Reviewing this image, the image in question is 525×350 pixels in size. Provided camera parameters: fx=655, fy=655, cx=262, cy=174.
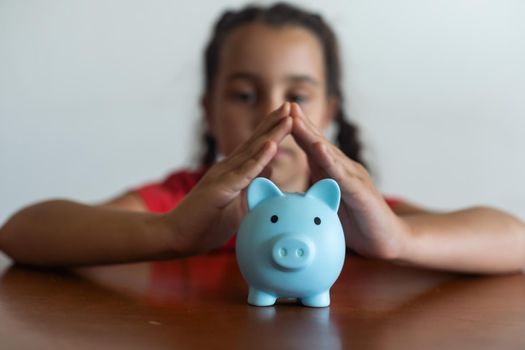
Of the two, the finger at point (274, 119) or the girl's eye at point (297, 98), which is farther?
the girl's eye at point (297, 98)

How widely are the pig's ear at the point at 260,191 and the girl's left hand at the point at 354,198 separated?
0.26ft

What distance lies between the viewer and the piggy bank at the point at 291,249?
0.53m

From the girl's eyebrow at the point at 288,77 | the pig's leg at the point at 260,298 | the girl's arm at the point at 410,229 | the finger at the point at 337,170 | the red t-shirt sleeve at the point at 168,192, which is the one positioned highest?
the girl's eyebrow at the point at 288,77

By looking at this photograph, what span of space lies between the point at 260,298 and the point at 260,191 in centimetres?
9

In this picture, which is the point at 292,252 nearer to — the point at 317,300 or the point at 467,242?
the point at 317,300

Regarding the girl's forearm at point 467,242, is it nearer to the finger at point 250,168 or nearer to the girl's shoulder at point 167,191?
the finger at point 250,168

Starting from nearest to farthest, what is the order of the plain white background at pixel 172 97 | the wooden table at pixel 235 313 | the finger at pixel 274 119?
the wooden table at pixel 235 313
the finger at pixel 274 119
the plain white background at pixel 172 97

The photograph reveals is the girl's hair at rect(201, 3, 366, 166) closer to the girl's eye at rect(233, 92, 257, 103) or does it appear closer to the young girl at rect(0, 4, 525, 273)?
the young girl at rect(0, 4, 525, 273)

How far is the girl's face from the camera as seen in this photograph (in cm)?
115

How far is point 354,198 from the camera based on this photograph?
64 cm

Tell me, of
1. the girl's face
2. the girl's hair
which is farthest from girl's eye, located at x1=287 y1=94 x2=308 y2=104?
the girl's hair

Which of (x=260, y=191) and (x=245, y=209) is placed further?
(x=245, y=209)

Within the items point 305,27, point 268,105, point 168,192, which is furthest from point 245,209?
point 305,27

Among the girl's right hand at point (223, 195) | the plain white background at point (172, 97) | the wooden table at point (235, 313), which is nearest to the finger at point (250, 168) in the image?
the girl's right hand at point (223, 195)
